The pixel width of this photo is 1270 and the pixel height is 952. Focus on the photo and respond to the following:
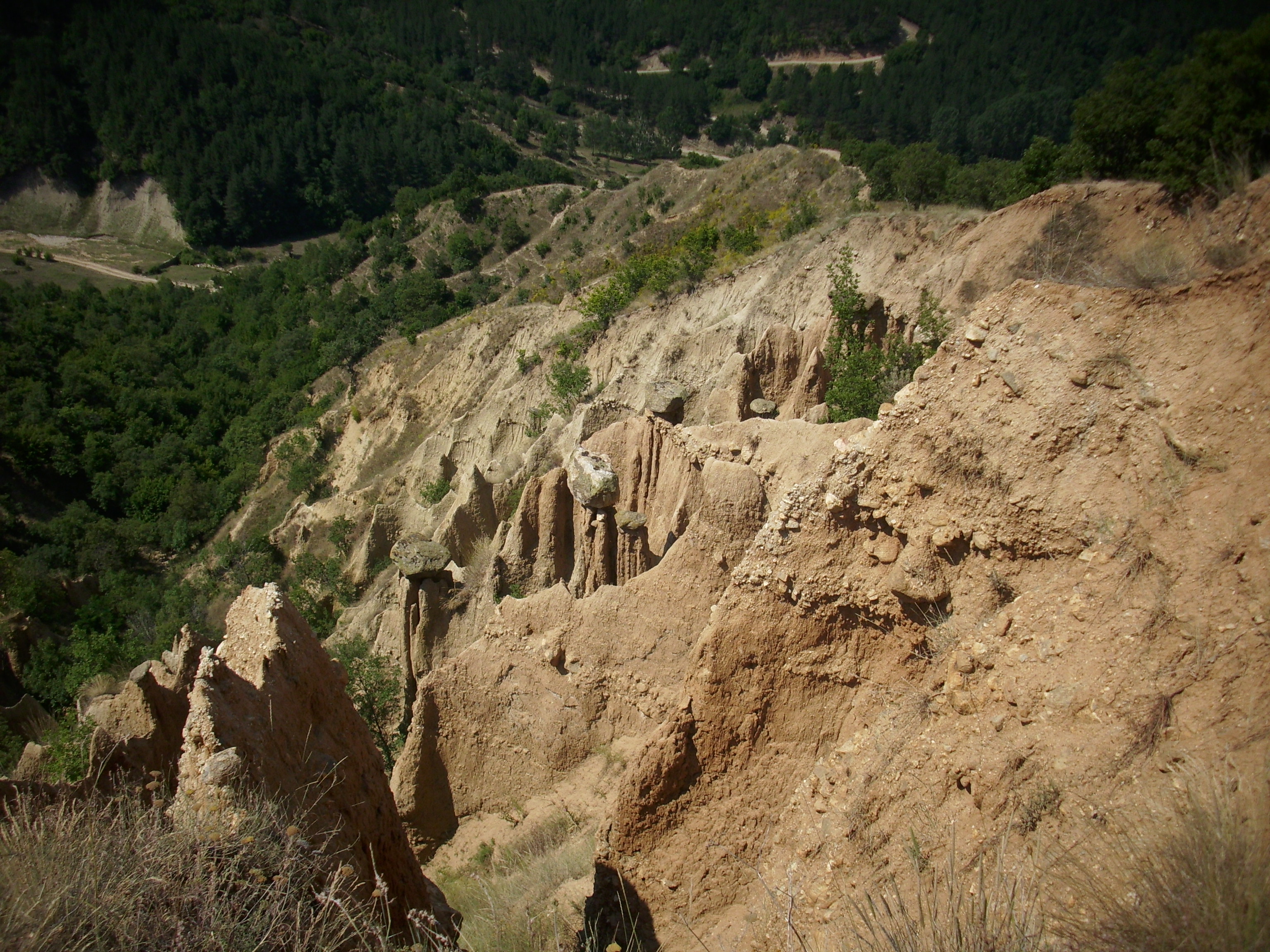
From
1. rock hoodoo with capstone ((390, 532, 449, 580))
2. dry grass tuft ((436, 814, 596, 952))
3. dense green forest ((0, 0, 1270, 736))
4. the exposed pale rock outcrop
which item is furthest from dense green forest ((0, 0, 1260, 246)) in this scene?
dry grass tuft ((436, 814, 596, 952))

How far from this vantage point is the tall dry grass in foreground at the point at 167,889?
4293 millimetres

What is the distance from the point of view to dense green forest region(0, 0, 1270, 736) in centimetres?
3139

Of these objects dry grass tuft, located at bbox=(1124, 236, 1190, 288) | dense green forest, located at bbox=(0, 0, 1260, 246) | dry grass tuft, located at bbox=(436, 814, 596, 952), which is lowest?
dry grass tuft, located at bbox=(436, 814, 596, 952)

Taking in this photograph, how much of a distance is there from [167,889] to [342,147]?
357ft

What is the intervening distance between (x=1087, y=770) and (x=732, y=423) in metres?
13.1

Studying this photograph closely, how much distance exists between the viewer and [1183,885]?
339cm

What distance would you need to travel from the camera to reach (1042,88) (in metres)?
82.8

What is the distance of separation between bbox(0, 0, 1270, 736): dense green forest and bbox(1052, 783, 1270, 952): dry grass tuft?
10.2 meters

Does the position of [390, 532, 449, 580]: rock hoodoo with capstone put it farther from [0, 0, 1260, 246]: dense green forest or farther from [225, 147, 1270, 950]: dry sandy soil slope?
[0, 0, 1260, 246]: dense green forest

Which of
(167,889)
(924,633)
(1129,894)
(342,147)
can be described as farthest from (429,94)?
(1129,894)

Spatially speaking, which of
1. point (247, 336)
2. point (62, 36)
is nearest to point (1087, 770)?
point (247, 336)

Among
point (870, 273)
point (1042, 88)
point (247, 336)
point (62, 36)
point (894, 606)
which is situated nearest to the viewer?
point (894, 606)

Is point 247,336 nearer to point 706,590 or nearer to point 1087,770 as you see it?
point 706,590

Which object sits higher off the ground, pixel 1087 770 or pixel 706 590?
pixel 1087 770
